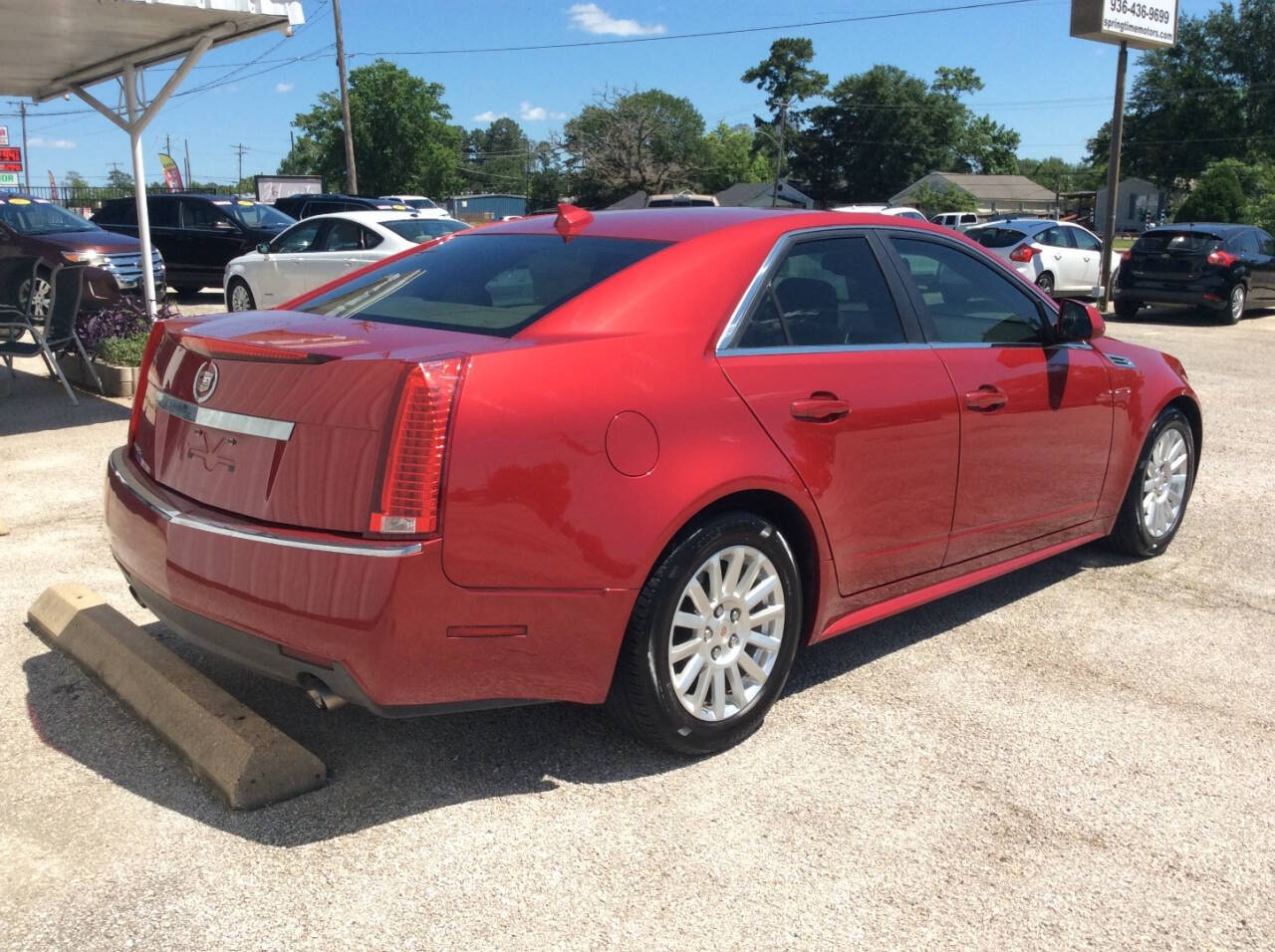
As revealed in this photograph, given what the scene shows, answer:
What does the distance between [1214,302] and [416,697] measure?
17953mm

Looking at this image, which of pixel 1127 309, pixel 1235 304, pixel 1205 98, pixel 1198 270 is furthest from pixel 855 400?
pixel 1205 98

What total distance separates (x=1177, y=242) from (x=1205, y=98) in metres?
77.5

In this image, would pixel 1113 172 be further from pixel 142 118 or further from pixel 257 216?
pixel 142 118

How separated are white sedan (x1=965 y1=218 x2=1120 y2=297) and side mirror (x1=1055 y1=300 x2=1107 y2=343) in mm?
14953

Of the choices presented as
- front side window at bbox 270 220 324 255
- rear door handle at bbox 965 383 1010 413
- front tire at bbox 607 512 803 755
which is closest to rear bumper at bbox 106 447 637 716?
front tire at bbox 607 512 803 755

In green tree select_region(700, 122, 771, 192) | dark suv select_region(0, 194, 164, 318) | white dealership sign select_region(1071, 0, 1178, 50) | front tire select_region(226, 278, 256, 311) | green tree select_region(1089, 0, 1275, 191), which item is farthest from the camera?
green tree select_region(700, 122, 771, 192)

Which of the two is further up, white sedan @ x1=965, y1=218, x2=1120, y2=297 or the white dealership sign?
the white dealership sign

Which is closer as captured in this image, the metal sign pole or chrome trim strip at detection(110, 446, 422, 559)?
chrome trim strip at detection(110, 446, 422, 559)

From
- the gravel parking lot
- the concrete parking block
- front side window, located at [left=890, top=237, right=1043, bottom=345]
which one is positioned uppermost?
front side window, located at [left=890, top=237, right=1043, bottom=345]

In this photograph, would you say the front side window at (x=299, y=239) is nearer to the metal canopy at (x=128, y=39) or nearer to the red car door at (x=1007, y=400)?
the metal canopy at (x=128, y=39)

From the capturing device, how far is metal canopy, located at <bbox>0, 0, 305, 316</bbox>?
8.86 metres

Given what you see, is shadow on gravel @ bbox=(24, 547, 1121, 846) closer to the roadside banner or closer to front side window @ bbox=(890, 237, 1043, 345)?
front side window @ bbox=(890, 237, 1043, 345)

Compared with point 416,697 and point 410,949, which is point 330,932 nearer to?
point 410,949

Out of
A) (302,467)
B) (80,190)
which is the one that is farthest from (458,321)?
(80,190)
